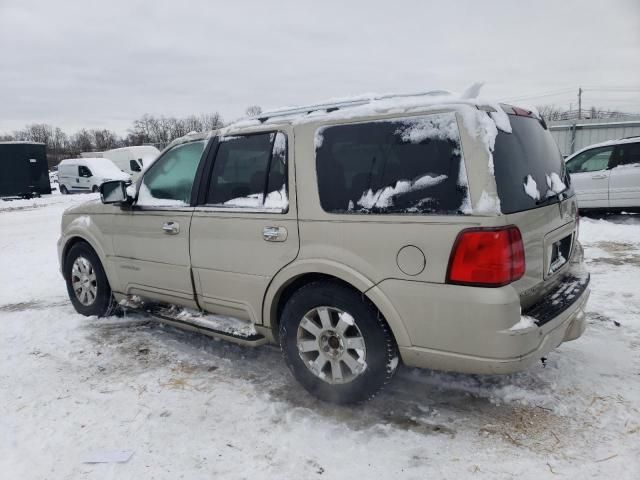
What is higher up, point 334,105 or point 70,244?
point 334,105

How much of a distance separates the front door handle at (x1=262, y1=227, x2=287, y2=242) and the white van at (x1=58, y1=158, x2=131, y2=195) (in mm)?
22042

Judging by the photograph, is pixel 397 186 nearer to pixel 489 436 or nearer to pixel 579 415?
pixel 489 436

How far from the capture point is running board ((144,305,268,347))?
340cm

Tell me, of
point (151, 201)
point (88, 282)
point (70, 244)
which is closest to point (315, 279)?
point (151, 201)

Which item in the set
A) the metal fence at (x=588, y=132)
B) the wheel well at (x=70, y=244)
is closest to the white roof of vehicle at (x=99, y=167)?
the metal fence at (x=588, y=132)

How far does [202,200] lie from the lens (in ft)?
11.9

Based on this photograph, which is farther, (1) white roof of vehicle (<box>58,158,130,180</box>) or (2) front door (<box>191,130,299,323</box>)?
(1) white roof of vehicle (<box>58,158,130,180</box>)

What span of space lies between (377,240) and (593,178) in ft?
30.1

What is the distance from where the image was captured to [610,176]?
9.75 m

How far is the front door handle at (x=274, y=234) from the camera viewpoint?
309cm

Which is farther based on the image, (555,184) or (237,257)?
(237,257)

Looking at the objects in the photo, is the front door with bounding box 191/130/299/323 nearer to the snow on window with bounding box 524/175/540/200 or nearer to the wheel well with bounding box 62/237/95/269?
the snow on window with bounding box 524/175/540/200

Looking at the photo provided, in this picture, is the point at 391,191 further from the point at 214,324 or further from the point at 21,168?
the point at 21,168

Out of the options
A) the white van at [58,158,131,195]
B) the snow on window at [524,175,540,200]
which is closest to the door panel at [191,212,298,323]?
the snow on window at [524,175,540,200]
